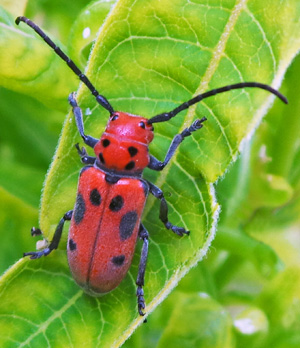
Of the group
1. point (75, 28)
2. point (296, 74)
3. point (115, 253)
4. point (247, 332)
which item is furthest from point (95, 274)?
point (296, 74)

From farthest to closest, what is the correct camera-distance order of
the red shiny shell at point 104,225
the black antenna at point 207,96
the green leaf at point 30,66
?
the red shiny shell at point 104,225
the green leaf at point 30,66
the black antenna at point 207,96

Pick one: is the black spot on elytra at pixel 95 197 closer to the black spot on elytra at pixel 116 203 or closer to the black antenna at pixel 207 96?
the black spot on elytra at pixel 116 203

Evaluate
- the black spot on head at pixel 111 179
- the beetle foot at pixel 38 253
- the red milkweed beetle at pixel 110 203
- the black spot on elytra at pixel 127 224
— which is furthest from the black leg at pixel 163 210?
the beetle foot at pixel 38 253

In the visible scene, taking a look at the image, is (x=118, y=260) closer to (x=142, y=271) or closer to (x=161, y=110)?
(x=142, y=271)

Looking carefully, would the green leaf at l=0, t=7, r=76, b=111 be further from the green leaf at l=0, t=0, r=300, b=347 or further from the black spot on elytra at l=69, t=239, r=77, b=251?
the black spot on elytra at l=69, t=239, r=77, b=251

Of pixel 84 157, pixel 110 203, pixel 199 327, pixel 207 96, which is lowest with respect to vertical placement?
pixel 199 327

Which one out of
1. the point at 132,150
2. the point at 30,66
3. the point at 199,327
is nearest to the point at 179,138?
the point at 132,150

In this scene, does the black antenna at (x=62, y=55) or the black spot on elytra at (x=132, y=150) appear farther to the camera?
the black spot on elytra at (x=132, y=150)
